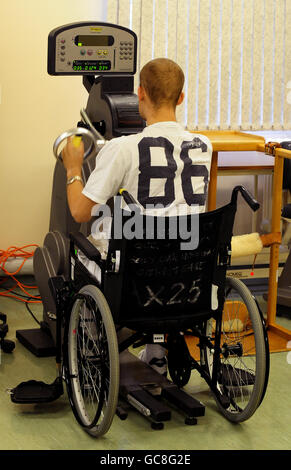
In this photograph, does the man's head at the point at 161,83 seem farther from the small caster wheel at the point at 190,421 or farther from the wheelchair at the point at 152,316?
the small caster wheel at the point at 190,421

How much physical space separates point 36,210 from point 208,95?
1.18 metres

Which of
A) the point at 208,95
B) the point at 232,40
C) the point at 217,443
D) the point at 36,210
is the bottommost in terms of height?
the point at 217,443

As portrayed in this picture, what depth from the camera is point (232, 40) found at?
179 inches

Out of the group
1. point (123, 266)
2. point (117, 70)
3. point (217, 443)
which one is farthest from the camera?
point (117, 70)

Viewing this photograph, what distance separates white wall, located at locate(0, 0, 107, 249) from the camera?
4223mm

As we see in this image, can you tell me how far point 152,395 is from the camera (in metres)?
2.97

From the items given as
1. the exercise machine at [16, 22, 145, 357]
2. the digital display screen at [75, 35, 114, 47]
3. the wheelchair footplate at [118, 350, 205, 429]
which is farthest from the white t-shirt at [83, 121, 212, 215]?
the digital display screen at [75, 35, 114, 47]

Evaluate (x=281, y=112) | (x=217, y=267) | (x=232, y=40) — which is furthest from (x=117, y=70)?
(x=281, y=112)

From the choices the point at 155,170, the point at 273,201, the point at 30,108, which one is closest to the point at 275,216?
the point at 273,201

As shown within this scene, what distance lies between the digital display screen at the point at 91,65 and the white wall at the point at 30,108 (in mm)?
1025

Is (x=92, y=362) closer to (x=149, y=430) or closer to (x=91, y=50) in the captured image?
(x=149, y=430)

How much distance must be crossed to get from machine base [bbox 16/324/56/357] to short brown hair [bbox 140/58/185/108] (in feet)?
4.33

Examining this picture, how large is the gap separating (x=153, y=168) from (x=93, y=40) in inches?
37.6
